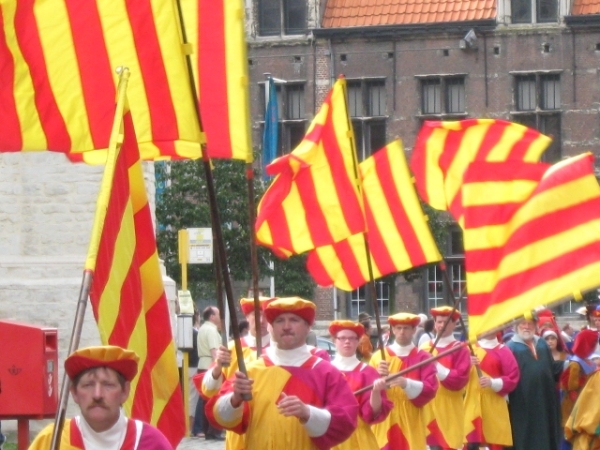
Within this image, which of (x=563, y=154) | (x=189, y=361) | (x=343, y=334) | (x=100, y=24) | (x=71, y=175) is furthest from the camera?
(x=563, y=154)

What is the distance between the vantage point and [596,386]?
46.5 ft

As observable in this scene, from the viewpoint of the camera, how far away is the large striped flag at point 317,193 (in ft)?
37.6

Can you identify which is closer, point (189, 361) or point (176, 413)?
point (176, 413)

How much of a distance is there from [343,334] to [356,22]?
122 ft

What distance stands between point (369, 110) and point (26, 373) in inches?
1514

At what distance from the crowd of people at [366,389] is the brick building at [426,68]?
26.5m

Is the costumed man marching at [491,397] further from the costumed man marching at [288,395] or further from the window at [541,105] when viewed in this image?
the window at [541,105]

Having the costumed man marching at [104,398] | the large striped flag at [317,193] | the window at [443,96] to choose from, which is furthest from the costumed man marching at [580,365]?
the window at [443,96]

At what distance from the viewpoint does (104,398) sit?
6.30 metres

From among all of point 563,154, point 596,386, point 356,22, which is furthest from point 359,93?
point 596,386

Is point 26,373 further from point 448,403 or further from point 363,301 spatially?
point 363,301

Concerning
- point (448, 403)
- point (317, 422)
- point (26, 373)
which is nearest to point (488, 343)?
point (448, 403)

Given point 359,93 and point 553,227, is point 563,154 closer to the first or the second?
point 359,93

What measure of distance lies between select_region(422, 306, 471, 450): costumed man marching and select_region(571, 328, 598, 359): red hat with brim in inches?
36.3
